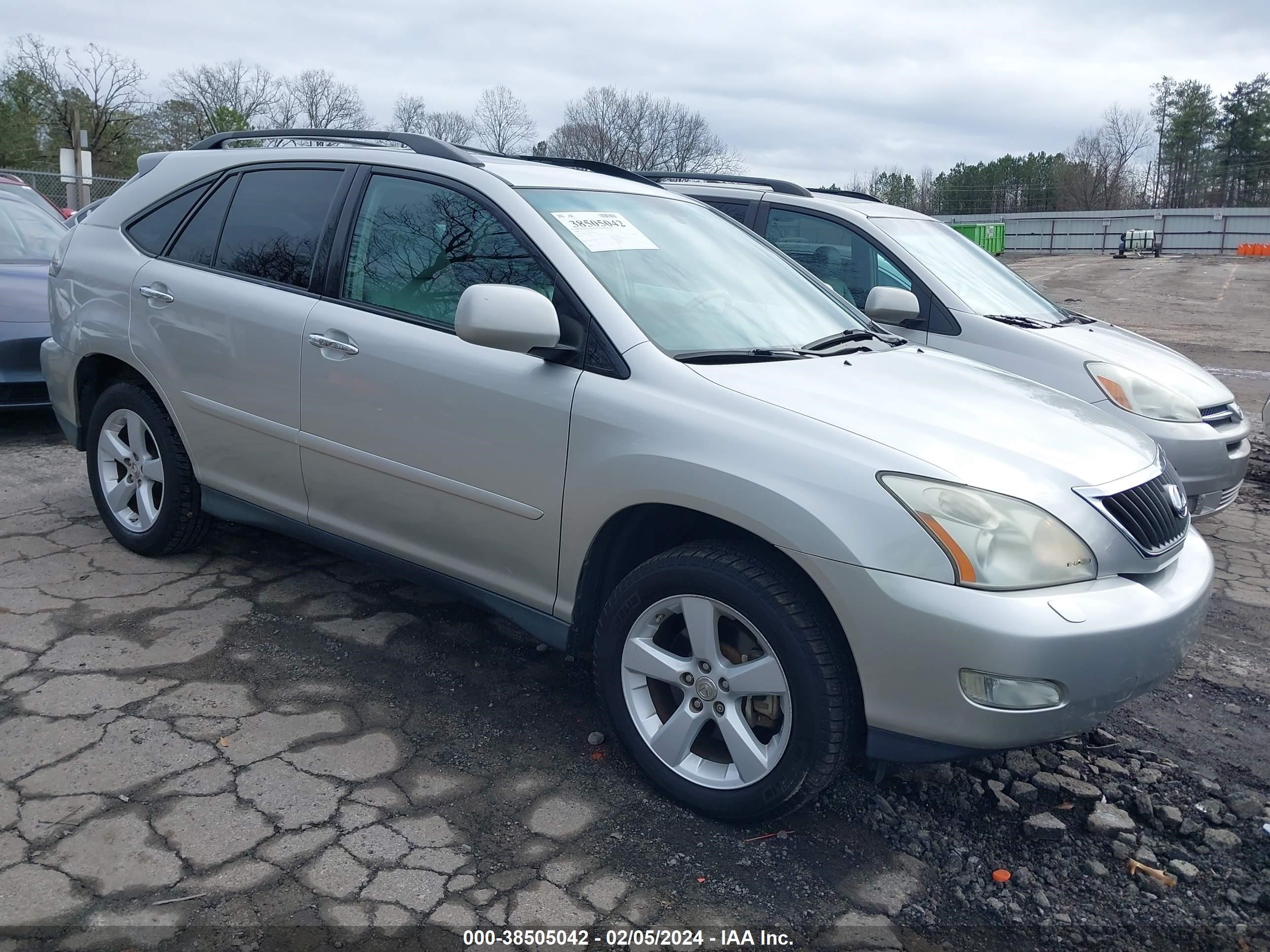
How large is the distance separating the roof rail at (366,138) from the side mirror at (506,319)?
0.79 m

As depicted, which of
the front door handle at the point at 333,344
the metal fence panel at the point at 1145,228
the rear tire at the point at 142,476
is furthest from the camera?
the metal fence panel at the point at 1145,228

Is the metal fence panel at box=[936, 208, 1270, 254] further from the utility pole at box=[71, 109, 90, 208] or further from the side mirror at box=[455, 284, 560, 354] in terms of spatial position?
the side mirror at box=[455, 284, 560, 354]

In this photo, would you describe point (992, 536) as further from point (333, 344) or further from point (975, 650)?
point (333, 344)

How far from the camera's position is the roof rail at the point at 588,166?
3975 mm

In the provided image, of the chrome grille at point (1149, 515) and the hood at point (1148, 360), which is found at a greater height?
the hood at point (1148, 360)

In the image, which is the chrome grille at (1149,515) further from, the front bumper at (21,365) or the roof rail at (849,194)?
the front bumper at (21,365)

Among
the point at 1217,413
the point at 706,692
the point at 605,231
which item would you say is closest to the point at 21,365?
the point at 605,231

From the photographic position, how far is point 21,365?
6332 mm

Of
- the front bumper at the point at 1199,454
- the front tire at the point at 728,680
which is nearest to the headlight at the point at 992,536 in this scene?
the front tire at the point at 728,680

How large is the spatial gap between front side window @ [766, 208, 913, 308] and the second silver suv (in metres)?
1.87

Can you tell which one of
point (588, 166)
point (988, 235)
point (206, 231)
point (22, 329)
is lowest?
point (22, 329)

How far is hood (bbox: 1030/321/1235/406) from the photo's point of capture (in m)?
5.31

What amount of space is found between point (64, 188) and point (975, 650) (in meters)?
27.5

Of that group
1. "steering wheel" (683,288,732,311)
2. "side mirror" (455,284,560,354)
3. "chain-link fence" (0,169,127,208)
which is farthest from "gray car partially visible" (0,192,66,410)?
"chain-link fence" (0,169,127,208)
